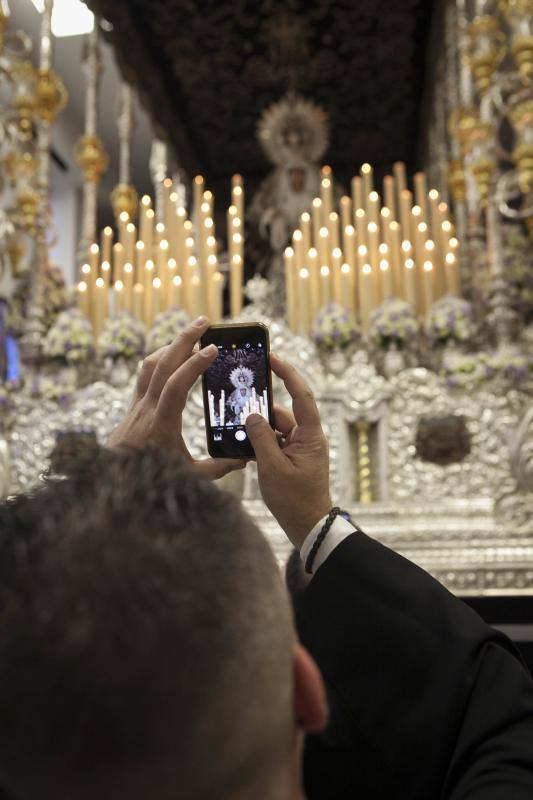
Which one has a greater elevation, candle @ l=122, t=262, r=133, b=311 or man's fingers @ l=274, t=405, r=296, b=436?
candle @ l=122, t=262, r=133, b=311

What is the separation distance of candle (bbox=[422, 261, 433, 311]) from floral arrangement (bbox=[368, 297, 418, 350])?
5.5 inches

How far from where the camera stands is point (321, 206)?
2.66m

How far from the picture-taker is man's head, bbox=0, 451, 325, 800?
27cm

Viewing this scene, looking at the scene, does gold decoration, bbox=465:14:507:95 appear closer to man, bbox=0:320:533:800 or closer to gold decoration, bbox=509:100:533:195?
gold decoration, bbox=509:100:533:195

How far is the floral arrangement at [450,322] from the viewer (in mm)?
2135

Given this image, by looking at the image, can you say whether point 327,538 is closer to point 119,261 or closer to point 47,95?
point 119,261

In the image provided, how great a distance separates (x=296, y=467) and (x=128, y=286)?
1965 millimetres

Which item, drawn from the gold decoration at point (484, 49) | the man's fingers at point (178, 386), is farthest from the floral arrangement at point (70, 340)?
the man's fingers at point (178, 386)

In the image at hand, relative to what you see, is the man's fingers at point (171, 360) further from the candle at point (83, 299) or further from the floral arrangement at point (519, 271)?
the candle at point (83, 299)

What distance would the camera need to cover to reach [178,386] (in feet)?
2.10

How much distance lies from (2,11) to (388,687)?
2.72 m

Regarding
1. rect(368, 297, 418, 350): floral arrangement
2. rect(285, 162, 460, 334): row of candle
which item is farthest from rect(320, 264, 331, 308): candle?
rect(368, 297, 418, 350): floral arrangement

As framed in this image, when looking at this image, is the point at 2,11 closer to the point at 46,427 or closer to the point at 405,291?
the point at 46,427

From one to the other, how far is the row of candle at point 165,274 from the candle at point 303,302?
199 mm
